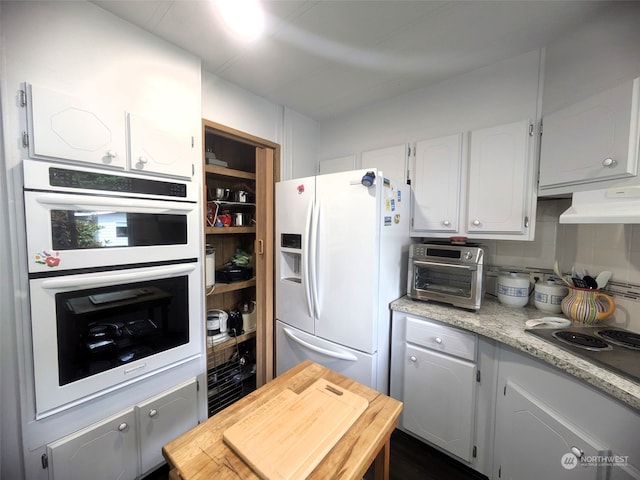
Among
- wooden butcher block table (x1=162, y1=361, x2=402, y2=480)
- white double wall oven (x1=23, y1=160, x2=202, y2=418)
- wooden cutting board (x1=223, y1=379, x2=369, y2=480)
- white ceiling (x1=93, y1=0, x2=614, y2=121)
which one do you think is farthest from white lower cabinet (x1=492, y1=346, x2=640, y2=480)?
white double wall oven (x1=23, y1=160, x2=202, y2=418)

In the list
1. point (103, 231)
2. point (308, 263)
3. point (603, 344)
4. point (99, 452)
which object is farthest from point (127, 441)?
point (603, 344)

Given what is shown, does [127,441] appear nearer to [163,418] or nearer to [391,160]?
[163,418]

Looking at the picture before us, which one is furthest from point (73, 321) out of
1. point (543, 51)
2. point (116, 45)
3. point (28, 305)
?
point (543, 51)

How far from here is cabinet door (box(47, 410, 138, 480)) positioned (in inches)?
43.7

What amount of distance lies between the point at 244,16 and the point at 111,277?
1454 mm

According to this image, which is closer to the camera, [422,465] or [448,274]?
[422,465]

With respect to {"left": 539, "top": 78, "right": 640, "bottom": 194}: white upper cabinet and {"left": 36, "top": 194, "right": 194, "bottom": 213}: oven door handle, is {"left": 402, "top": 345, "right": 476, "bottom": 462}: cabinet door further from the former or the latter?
{"left": 36, "top": 194, "right": 194, "bottom": 213}: oven door handle

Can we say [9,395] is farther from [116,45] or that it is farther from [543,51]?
[543,51]

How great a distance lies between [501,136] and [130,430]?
2.75m

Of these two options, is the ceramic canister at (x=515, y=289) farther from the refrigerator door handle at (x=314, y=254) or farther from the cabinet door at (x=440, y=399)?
the refrigerator door handle at (x=314, y=254)

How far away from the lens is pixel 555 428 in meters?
1.05

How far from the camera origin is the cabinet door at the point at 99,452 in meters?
1.11

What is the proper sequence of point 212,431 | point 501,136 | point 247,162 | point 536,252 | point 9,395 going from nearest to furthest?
point 212,431
point 9,395
point 501,136
point 536,252
point 247,162

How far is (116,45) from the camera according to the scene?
125cm
